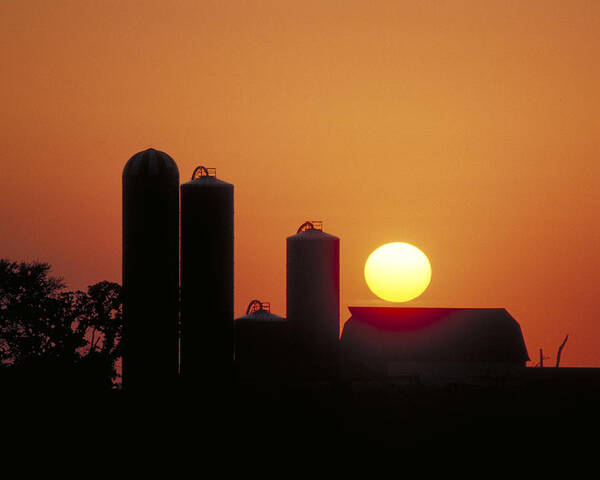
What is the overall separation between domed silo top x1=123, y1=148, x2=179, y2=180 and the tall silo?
2228 millimetres

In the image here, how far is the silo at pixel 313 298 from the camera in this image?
184ft

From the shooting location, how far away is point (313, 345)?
56.7m

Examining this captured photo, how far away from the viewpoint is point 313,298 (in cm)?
5622

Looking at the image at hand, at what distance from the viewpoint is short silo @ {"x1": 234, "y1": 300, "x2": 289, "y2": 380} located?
181ft

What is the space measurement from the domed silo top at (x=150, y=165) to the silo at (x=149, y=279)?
0.05 m

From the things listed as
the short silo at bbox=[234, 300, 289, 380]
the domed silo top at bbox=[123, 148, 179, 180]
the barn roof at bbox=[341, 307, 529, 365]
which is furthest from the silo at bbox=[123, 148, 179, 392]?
the barn roof at bbox=[341, 307, 529, 365]

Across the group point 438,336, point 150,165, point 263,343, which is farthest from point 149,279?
point 438,336

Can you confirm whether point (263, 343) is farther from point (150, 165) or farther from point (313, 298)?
point (150, 165)

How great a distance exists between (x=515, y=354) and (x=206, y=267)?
20.6 meters

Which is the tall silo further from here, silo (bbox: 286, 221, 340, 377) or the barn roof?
the barn roof

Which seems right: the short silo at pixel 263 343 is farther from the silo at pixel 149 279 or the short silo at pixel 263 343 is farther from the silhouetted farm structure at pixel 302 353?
the silo at pixel 149 279

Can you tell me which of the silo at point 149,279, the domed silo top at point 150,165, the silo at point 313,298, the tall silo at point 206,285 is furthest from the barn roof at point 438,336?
the domed silo top at point 150,165

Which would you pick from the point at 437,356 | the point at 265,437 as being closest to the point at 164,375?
the point at 265,437

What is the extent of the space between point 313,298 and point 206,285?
9159mm
